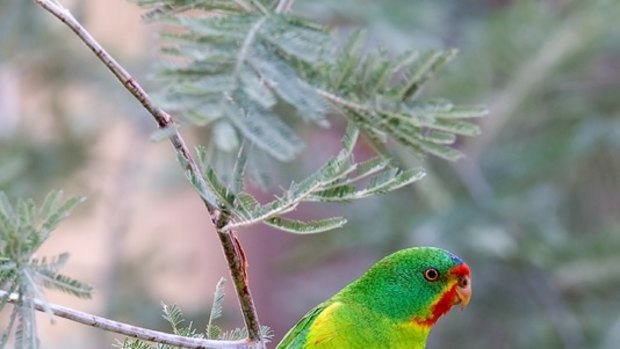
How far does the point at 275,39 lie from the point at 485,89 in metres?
2.34

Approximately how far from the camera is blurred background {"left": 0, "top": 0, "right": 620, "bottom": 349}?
3631 millimetres

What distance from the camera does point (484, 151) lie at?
14.0 ft

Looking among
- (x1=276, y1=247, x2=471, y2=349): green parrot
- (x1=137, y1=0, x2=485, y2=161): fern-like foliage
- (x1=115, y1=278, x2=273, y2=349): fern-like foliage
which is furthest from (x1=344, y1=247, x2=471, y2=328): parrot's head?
(x1=115, y1=278, x2=273, y2=349): fern-like foliage

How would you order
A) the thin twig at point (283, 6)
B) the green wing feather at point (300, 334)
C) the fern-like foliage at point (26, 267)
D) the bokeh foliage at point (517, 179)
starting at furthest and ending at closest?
the bokeh foliage at point (517, 179), the green wing feather at point (300, 334), the thin twig at point (283, 6), the fern-like foliage at point (26, 267)

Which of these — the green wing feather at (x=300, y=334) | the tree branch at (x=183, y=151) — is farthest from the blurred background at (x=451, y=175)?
the tree branch at (x=183, y=151)

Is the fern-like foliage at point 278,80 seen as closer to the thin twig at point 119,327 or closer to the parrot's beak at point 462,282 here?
the thin twig at point 119,327

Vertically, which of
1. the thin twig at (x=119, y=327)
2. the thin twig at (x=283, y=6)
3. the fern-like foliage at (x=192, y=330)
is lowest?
the fern-like foliage at (x=192, y=330)

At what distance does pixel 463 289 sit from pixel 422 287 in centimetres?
9

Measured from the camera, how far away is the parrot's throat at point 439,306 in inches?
87.0

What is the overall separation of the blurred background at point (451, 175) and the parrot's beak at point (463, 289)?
3.72 ft

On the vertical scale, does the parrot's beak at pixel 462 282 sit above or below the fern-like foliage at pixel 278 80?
below

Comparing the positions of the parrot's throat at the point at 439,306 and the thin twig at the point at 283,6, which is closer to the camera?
the thin twig at the point at 283,6

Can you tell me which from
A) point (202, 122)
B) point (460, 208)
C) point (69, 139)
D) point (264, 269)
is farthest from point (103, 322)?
point (264, 269)

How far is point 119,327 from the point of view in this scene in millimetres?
1368
